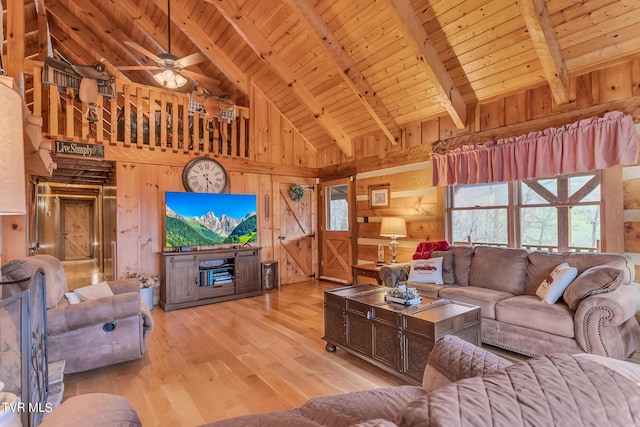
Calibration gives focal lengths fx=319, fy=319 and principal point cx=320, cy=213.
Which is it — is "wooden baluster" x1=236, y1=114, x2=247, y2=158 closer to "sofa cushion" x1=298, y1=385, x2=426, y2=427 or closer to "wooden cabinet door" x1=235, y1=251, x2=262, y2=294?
"wooden cabinet door" x1=235, y1=251, x2=262, y2=294

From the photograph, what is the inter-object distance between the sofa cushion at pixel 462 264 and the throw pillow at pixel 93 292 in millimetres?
3878

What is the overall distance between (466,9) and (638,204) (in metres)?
2.62

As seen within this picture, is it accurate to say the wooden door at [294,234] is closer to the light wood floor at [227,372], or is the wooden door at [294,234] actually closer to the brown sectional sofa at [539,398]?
the light wood floor at [227,372]

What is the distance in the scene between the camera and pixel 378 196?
5.76m

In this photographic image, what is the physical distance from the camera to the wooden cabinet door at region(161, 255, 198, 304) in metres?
4.71

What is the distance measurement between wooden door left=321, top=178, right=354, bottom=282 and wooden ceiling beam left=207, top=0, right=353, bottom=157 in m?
0.88

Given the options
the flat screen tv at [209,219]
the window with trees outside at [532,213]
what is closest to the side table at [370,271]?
the window with trees outside at [532,213]

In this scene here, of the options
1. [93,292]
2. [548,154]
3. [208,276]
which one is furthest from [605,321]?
[208,276]

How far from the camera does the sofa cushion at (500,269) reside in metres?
3.46

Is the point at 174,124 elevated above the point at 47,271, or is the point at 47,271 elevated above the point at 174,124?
the point at 174,124

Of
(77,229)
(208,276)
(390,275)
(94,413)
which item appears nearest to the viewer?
(94,413)

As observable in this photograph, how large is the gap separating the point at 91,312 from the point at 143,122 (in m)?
3.51

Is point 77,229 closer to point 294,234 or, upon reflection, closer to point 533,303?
point 294,234

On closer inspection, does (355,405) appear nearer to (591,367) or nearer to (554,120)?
(591,367)
